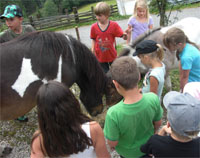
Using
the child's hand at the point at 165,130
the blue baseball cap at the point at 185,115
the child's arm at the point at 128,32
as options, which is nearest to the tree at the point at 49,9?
the child's arm at the point at 128,32

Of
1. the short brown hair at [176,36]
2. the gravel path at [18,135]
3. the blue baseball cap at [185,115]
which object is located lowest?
the gravel path at [18,135]

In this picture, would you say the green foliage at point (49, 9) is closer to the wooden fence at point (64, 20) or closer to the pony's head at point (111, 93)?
the wooden fence at point (64, 20)

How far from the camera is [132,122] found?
45.7 inches

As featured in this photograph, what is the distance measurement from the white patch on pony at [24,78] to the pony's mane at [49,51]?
46 millimetres

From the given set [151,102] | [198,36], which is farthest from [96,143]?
[198,36]

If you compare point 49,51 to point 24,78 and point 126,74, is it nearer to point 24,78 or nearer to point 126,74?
point 24,78

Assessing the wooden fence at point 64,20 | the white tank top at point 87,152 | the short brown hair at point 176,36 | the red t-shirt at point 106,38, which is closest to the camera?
the white tank top at point 87,152

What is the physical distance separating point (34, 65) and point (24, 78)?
0.55 ft

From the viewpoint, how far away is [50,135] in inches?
38.3

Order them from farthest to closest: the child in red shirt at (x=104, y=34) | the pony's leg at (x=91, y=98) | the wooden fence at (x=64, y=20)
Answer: the wooden fence at (x=64, y=20), the child in red shirt at (x=104, y=34), the pony's leg at (x=91, y=98)

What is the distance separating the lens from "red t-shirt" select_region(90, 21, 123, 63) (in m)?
2.72

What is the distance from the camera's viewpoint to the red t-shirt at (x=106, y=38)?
8.91 ft

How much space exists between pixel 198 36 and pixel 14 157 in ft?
11.7

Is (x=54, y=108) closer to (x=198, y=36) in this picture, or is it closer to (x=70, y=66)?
(x=70, y=66)
